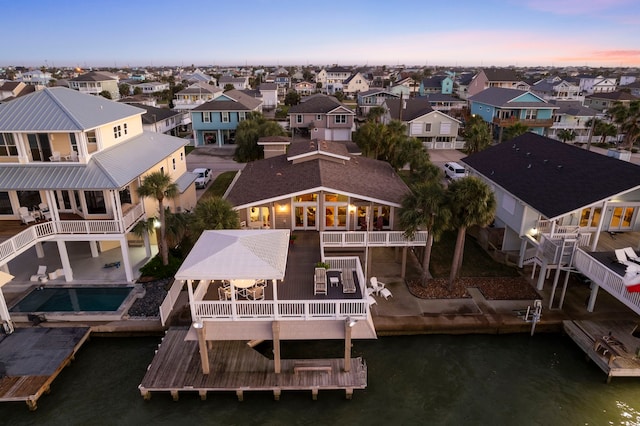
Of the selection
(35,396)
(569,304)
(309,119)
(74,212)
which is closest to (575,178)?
(569,304)

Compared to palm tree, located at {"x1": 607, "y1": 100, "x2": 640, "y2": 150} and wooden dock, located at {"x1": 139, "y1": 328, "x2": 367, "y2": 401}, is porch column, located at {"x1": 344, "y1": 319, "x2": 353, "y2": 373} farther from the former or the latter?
palm tree, located at {"x1": 607, "y1": 100, "x2": 640, "y2": 150}

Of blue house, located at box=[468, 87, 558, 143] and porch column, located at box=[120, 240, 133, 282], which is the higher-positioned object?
blue house, located at box=[468, 87, 558, 143]

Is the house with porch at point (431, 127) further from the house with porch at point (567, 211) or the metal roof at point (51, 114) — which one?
the metal roof at point (51, 114)

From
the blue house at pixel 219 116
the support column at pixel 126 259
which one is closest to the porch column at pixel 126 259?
the support column at pixel 126 259

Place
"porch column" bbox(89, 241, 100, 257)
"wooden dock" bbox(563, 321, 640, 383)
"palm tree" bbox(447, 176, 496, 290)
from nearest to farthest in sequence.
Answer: "wooden dock" bbox(563, 321, 640, 383)
"palm tree" bbox(447, 176, 496, 290)
"porch column" bbox(89, 241, 100, 257)

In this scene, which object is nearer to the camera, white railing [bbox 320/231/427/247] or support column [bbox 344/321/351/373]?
support column [bbox 344/321/351/373]

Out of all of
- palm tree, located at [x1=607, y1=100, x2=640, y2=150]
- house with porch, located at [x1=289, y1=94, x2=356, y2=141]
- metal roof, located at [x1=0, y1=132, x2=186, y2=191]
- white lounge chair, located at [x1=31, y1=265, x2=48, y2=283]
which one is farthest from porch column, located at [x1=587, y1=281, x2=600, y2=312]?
house with porch, located at [x1=289, y1=94, x2=356, y2=141]
